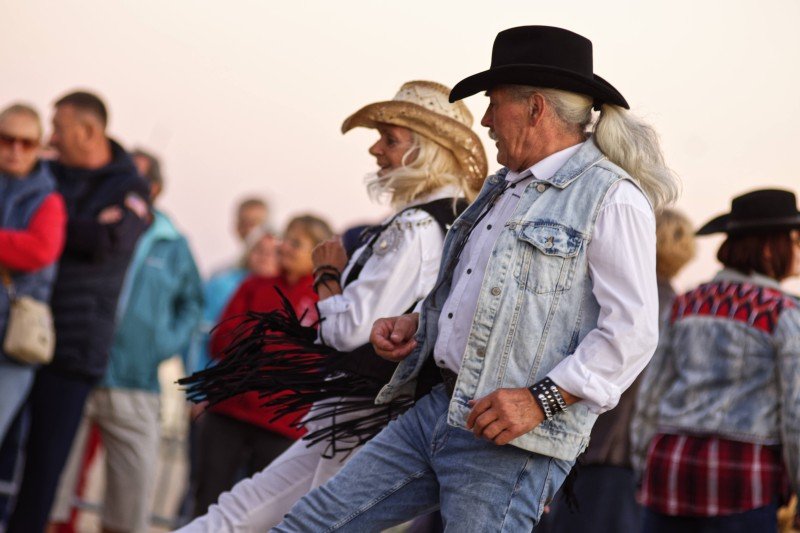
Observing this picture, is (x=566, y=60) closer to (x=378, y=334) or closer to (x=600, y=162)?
(x=600, y=162)

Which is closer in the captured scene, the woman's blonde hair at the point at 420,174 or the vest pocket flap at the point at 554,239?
the vest pocket flap at the point at 554,239

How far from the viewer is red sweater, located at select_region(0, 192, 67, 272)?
6578 millimetres

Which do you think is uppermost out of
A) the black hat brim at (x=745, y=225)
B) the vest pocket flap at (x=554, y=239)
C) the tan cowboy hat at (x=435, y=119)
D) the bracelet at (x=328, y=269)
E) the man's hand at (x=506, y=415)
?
the tan cowboy hat at (x=435, y=119)

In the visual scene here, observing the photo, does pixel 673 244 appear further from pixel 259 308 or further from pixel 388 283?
pixel 388 283

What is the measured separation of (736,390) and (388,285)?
5.50ft

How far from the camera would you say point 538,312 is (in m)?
3.44

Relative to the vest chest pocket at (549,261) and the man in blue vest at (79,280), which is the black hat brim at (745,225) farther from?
the man in blue vest at (79,280)

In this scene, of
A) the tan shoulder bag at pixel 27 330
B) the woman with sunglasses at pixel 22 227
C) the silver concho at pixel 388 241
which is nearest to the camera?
the silver concho at pixel 388 241

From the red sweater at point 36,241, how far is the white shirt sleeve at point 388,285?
2.45 meters

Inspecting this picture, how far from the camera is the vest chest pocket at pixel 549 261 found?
344 centimetres

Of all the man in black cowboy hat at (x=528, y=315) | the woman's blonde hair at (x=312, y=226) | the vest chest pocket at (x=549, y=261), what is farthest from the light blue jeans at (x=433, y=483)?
the woman's blonde hair at (x=312, y=226)

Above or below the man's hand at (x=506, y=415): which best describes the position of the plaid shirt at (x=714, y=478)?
below

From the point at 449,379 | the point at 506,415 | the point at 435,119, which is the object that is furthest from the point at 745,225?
the point at 506,415

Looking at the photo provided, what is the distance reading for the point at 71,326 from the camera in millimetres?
6973
